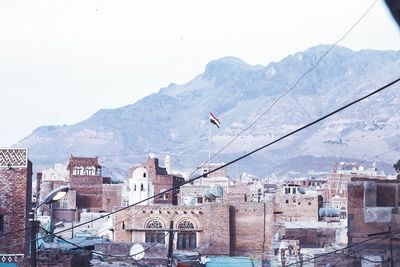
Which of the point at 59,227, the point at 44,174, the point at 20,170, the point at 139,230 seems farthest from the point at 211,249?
the point at 44,174

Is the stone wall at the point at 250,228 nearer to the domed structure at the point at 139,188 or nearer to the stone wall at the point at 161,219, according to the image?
the stone wall at the point at 161,219

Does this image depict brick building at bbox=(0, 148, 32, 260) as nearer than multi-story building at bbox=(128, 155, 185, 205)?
Yes

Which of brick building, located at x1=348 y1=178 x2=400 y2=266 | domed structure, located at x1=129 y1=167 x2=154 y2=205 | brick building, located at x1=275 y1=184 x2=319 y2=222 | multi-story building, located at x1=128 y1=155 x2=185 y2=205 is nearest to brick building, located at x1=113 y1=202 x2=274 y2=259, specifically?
brick building, located at x1=275 y1=184 x2=319 y2=222

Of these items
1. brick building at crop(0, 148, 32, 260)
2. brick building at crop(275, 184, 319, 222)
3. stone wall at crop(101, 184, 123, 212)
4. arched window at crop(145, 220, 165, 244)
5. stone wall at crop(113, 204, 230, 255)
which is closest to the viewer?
brick building at crop(0, 148, 32, 260)

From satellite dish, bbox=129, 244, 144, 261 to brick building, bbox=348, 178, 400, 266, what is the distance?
464 inches

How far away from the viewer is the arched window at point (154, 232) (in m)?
57.2

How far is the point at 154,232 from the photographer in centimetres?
5766

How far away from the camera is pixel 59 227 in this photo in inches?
2280

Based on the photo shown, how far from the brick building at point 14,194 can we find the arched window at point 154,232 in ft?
97.8

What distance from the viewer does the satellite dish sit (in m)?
30.5

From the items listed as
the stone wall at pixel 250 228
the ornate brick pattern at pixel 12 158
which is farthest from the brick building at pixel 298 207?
the ornate brick pattern at pixel 12 158

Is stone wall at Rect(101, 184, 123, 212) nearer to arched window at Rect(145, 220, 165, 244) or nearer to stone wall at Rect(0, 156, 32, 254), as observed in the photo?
arched window at Rect(145, 220, 165, 244)

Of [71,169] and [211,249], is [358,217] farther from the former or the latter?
[71,169]

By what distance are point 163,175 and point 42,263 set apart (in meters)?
58.6
